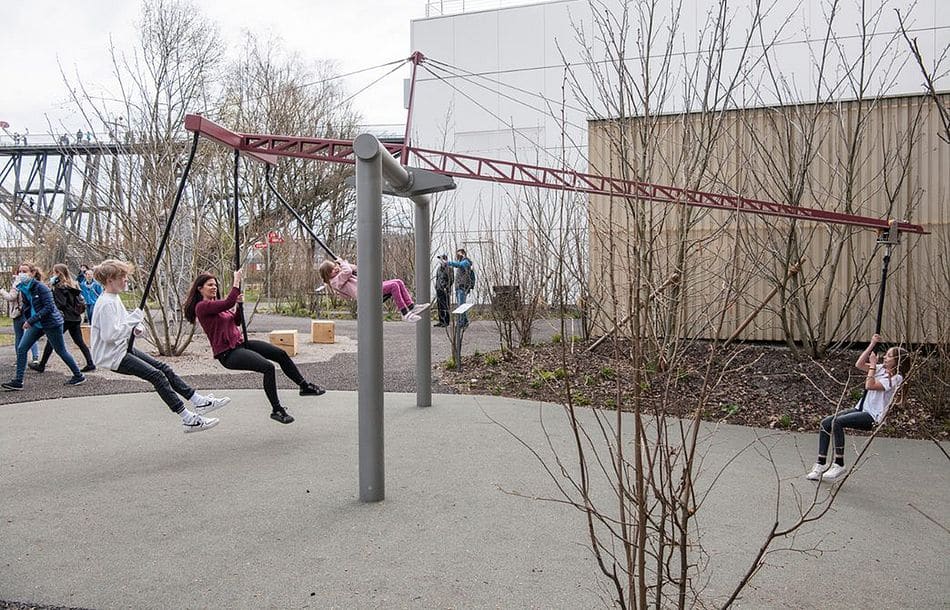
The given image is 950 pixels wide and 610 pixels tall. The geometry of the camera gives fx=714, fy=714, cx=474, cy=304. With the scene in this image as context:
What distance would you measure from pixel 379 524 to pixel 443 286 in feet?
34.0

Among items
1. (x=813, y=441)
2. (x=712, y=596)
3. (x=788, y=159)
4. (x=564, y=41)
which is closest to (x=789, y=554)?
(x=712, y=596)

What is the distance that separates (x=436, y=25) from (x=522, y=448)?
20801 millimetres

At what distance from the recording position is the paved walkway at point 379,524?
3.51 m

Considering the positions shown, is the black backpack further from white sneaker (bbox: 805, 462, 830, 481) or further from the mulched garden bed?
white sneaker (bbox: 805, 462, 830, 481)

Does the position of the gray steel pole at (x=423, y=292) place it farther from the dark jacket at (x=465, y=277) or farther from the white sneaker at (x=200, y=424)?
the dark jacket at (x=465, y=277)

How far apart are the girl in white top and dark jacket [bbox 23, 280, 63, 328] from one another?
9.15 m

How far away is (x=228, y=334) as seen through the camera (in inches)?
251

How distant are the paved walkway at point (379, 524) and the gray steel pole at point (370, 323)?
28 cm

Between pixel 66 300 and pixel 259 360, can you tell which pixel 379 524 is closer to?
pixel 259 360

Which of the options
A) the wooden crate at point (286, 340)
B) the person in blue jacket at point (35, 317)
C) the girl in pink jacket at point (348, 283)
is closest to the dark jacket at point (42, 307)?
the person in blue jacket at point (35, 317)

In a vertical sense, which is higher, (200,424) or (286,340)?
(286,340)

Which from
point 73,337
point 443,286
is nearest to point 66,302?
point 73,337

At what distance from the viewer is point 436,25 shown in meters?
24.0

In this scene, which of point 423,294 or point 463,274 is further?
point 463,274
